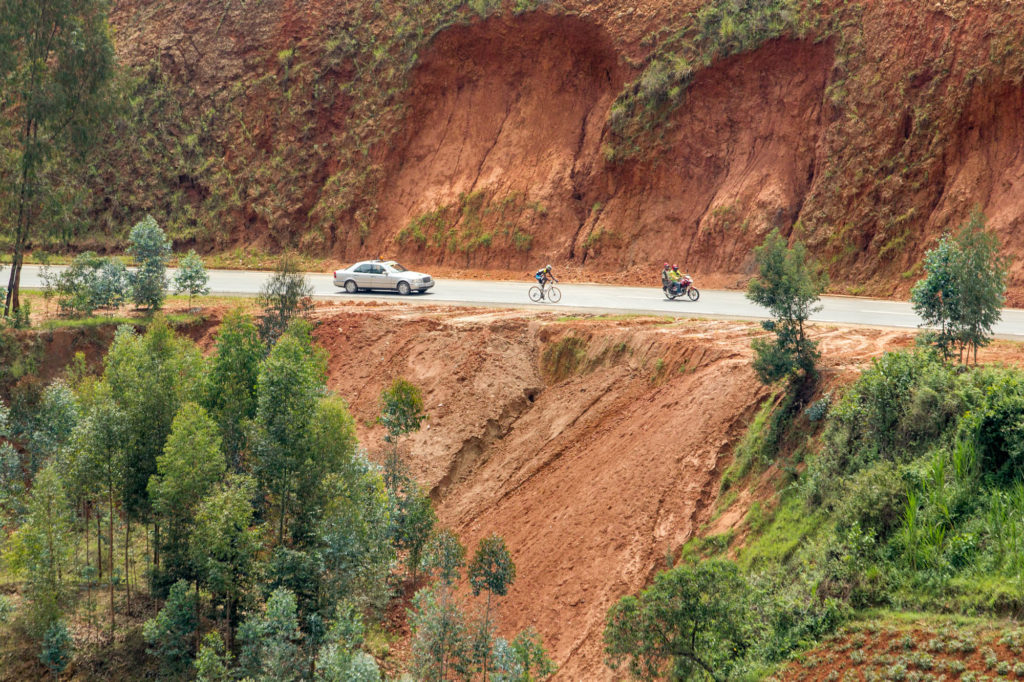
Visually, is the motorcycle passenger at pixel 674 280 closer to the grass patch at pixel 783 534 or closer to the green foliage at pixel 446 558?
the grass patch at pixel 783 534

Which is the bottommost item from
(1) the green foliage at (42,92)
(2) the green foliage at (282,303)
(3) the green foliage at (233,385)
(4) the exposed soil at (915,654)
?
(4) the exposed soil at (915,654)

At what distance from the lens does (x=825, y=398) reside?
19672 mm

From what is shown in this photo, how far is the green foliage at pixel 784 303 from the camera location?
2028 centimetres

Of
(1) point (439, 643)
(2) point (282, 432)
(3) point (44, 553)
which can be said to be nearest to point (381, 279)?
(2) point (282, 432)

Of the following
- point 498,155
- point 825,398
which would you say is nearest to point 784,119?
point 498,155

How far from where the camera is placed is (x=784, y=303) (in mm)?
20469

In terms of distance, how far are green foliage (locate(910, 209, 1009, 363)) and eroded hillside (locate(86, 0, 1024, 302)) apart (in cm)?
1169

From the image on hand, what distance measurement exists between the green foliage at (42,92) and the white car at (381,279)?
1011 centimetres

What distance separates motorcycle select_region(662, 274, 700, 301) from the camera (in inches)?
1240

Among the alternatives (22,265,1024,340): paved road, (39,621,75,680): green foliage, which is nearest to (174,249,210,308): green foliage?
(22,265,1024,340): paved road

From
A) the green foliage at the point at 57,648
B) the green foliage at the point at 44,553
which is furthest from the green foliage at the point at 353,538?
the green foliage at the point at 44,553

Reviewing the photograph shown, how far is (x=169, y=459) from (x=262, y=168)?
93.8ft

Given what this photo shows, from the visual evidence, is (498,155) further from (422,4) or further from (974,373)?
(974,373)

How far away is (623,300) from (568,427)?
8.33 meters
